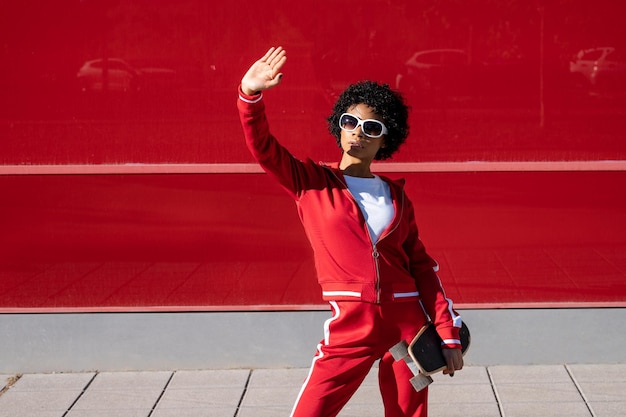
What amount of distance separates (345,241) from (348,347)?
0.35m

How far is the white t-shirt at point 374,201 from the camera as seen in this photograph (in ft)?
11.2

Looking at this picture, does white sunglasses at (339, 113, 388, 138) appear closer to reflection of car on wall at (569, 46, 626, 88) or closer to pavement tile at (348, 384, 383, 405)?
pavement tile at (348, 384, 383, 405)

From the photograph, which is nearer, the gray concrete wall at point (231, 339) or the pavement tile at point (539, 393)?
the pavement tile at point (539, 393)

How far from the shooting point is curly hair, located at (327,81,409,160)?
3.54 m

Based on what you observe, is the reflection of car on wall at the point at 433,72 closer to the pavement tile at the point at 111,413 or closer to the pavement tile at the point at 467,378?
the pavement tile at the point at 467,378

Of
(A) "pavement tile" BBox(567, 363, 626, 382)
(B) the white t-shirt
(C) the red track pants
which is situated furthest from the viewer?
(A) "pavement tile" BBox(567, 363, 626, 382)

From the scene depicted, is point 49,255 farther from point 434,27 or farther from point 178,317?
point 434,27

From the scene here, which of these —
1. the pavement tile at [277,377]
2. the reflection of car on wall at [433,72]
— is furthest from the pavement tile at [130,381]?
the reflection of car on wall at [433,72]

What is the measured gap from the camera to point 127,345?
5.38 metres

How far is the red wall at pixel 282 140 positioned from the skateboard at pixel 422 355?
1.96 meters

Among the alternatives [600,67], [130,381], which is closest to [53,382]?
[130,381]

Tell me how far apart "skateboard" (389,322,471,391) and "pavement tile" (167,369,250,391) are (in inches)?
77.3

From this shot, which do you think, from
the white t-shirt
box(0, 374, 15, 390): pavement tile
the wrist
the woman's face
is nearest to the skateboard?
the white t-shirt

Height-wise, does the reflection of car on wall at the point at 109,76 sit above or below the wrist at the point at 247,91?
below
